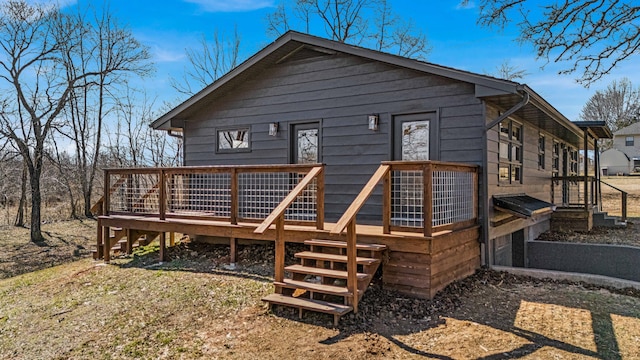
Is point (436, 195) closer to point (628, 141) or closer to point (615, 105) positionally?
point (615, 105)

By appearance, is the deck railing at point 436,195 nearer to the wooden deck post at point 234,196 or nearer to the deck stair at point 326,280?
the deck stair at point 326,280

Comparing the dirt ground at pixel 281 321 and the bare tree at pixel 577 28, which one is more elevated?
the bare tree at pixel 577 28

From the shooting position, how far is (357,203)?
4.59 meters

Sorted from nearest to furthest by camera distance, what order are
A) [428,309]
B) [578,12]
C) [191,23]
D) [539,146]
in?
[428,309]
[578,12]
[539,146]
[191,23]

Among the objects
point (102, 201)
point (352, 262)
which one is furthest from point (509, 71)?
point (352, 262)

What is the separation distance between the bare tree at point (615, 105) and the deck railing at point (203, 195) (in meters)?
35.1

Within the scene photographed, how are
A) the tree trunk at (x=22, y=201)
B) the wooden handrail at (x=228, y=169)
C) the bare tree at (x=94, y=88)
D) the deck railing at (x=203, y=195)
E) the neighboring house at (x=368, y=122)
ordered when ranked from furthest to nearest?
the bare tree at (x=94, y=88), the tree trunk at (x=22, y=201), the deck railing at (x=203, y=195), the neighboring house at (x=368, y=122), the wooden handrail at (x=228, y=169)

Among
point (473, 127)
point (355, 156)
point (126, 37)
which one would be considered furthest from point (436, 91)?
point (126, 37)

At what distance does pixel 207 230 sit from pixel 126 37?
13.4 m

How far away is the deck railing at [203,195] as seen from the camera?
707cm

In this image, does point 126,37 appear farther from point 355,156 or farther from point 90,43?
point 355,156

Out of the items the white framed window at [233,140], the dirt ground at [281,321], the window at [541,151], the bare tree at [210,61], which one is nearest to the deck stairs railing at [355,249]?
the dirt ground at [281,321]

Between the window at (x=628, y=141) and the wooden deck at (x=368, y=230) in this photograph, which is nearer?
the wooden deck at (x=368, y=230)

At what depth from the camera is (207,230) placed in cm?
701
